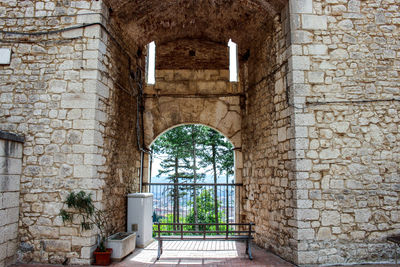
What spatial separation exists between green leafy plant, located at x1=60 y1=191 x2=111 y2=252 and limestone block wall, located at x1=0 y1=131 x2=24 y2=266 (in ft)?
2.26

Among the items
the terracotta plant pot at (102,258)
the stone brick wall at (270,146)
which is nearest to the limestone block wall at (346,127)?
the stone brick wall at (270,146)

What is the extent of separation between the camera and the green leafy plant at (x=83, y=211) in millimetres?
4340

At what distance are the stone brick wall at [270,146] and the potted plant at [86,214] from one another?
9.38ft

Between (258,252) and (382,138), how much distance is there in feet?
9.61

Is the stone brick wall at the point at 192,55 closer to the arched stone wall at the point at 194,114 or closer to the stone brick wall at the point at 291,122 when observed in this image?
the arched stone wall at the point at 194,114

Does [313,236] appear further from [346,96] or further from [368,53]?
[368,53]

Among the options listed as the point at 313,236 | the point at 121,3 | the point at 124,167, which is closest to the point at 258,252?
the point at 313,236

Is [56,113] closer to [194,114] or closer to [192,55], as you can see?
[194,114]

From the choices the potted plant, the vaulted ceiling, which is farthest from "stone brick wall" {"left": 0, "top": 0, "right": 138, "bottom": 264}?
the vaulted ceiling

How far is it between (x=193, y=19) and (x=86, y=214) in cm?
500

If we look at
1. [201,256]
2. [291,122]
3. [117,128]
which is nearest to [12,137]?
[117,128]

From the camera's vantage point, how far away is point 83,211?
14.5ft

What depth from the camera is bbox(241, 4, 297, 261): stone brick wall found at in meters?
4.88

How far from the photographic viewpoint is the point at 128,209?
19.7 feet
